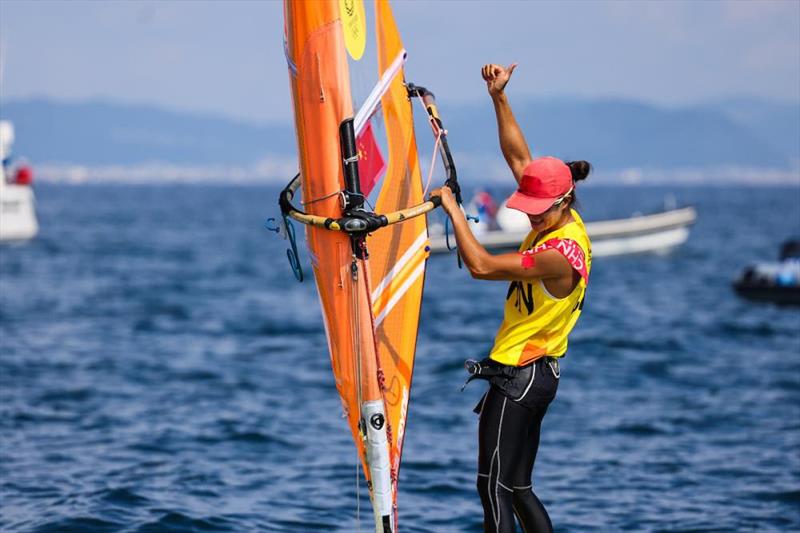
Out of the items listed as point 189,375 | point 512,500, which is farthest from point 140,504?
point 189,375

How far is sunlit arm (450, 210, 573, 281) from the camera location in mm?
5602

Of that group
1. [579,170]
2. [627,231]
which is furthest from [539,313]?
[627,231]

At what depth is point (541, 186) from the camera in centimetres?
586

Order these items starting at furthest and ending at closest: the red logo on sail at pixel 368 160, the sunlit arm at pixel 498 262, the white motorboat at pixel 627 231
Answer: the white motorboat at pixel 627 231
the red logo on sail at pixel 368 160
the sunlit arm at pixel 498 262

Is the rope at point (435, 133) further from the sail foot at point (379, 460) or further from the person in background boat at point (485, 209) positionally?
the person in background boat at point (485, 209)

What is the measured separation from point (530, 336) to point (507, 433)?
0.53 meters

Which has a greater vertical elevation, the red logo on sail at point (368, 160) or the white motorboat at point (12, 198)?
the white motorboat at point (12, 198)

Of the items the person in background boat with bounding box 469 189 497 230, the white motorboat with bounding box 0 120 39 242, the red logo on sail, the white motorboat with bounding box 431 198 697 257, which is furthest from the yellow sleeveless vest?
the white motorboat with bounding box 0 120 39 242

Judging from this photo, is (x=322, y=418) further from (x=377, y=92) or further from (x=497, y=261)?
(x=497, y=261)

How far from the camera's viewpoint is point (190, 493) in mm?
10375

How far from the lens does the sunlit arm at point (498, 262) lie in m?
5.60

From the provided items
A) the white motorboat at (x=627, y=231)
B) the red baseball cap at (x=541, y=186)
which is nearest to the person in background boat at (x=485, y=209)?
the white motorboat at (x=627, y=231)

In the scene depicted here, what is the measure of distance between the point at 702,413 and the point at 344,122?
1045 centimetres

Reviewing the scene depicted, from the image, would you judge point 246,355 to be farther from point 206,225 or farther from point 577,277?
point 206,225
